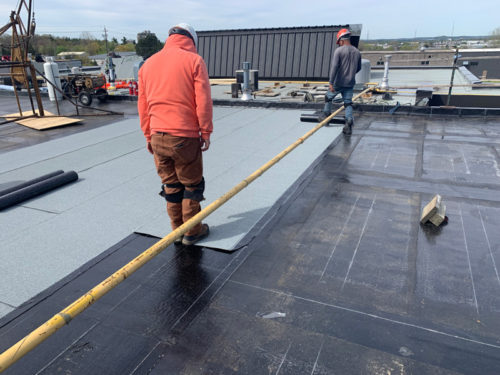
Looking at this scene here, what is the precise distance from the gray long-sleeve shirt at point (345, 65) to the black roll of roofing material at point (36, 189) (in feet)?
17.1

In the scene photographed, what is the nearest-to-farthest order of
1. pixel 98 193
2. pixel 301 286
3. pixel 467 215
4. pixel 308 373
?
pixel 308 373
pixel 301 286
pixel 467 215
pixel 98 193

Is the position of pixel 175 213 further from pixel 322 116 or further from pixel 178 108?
pixel 322 116

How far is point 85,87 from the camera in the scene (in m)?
12.3

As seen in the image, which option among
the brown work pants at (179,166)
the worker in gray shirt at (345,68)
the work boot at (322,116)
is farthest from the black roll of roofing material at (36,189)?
the work boot at (322,116)

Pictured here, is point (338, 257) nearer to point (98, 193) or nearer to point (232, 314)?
point (232, 314)

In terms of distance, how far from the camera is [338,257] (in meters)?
3.16

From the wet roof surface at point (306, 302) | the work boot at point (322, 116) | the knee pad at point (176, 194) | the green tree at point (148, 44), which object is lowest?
the wet roof surface at point (306, 302)

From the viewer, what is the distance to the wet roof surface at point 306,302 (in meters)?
2.13

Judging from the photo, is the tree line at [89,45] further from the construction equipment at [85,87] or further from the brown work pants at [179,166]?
the brown work pants at [179,166]

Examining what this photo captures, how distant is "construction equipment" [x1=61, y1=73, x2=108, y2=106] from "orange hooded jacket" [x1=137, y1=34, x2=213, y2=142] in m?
10.3

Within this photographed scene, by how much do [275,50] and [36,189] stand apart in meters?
12.8

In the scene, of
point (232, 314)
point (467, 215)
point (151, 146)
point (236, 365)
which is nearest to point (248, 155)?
point (151, 146)

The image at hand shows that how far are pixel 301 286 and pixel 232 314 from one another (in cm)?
62

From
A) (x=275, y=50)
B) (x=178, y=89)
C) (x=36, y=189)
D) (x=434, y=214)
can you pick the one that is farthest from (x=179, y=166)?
(x=275, y=50)
